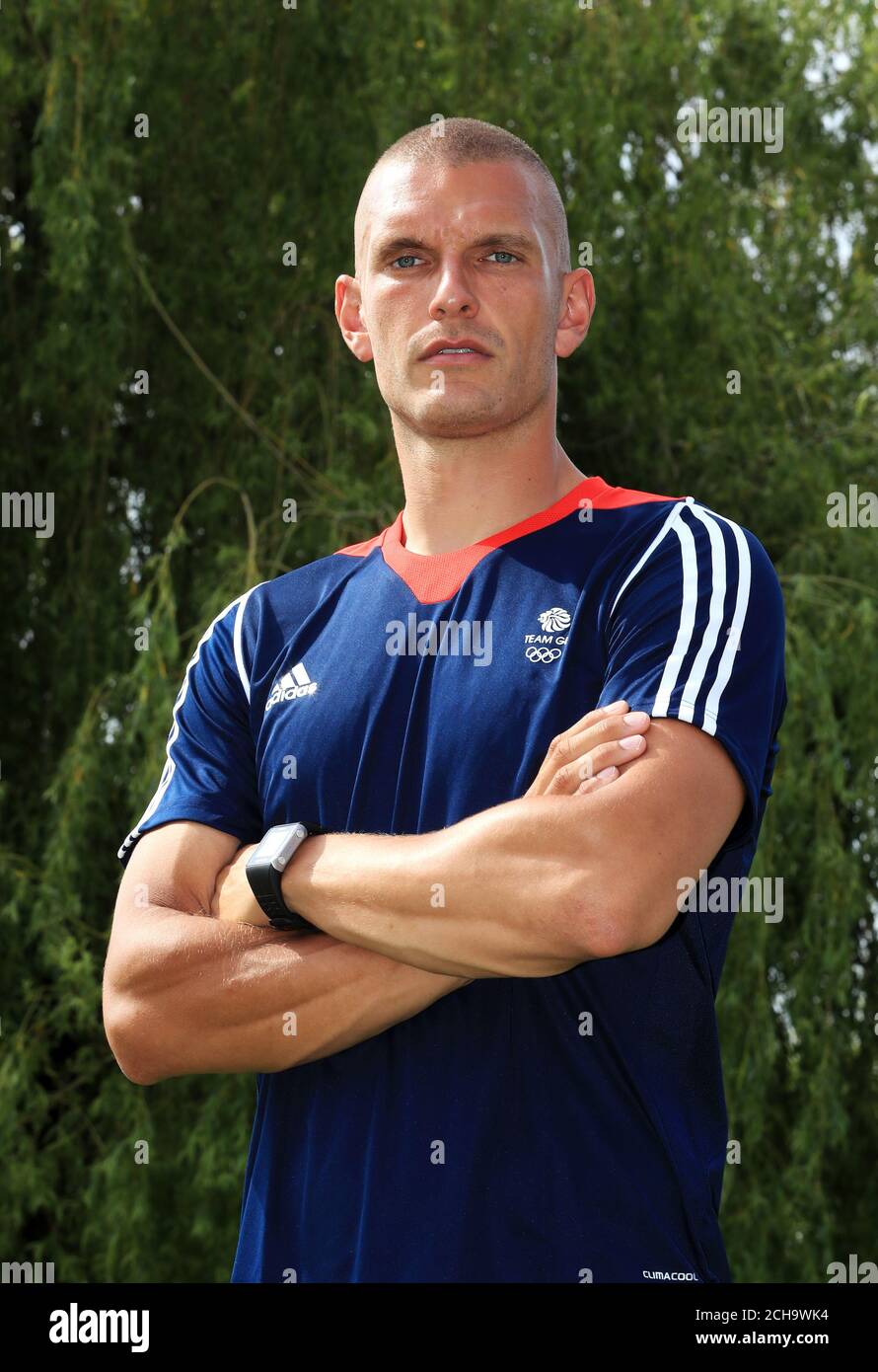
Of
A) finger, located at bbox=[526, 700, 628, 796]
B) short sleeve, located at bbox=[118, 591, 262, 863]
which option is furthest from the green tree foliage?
finger, located at bbox=[526, 700, 628, 796]

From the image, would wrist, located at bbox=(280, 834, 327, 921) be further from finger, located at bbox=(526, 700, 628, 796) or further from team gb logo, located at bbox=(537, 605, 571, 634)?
team gb logo, located at bbox=(537, 605, 571, 634)

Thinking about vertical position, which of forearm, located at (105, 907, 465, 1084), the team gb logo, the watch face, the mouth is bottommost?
forearm, located at (105, 907, 465, 1084)

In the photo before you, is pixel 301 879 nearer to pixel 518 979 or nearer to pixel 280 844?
pixel 280 844

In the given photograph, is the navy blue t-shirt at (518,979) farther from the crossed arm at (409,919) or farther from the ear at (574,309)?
the ear at (574,309)

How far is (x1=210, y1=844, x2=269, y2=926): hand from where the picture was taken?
2.35m

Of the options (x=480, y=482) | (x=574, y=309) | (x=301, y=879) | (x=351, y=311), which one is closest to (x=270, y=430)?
(x=351, y=311)

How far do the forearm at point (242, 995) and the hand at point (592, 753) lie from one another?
0.28 m

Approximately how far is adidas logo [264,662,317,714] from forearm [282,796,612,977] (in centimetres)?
35

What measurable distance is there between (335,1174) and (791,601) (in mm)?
3278

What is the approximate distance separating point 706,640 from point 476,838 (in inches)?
15.8

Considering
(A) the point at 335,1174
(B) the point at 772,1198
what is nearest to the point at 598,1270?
(A) the point at 335,1174
